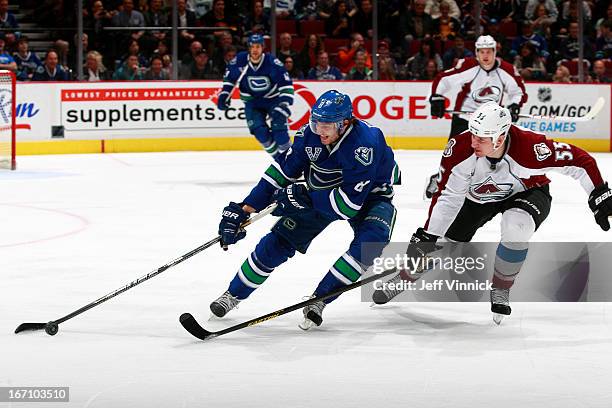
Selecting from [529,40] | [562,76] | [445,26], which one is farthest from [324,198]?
[529,40]

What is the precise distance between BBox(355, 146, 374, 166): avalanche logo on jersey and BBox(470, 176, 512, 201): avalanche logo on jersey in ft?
1.63

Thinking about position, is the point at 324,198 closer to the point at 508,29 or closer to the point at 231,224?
the point at 231,224

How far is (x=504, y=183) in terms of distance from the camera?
471cm

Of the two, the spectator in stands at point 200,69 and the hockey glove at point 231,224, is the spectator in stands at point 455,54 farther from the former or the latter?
the hockey glove at point 231,224

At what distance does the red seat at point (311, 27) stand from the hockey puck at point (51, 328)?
912 centimetres

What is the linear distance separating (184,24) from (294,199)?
8.35 metres

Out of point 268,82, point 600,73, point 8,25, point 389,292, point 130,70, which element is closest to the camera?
point 389,292

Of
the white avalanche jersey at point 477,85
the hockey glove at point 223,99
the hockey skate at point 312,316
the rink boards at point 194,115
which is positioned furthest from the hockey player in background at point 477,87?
the hockey skate at point 312,316

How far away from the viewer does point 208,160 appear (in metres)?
11.8

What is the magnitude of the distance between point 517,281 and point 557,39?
8.25 meters

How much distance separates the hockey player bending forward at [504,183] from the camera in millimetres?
4543

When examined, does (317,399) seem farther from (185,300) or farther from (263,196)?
(185,300)

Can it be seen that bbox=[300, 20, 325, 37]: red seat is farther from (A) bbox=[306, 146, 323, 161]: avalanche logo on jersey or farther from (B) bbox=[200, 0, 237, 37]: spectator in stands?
(A) bbox=[306, 146, 323, 161]: avalanche logo on jersey

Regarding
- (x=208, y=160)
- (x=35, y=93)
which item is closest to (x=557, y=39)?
(x=208, y=160)
